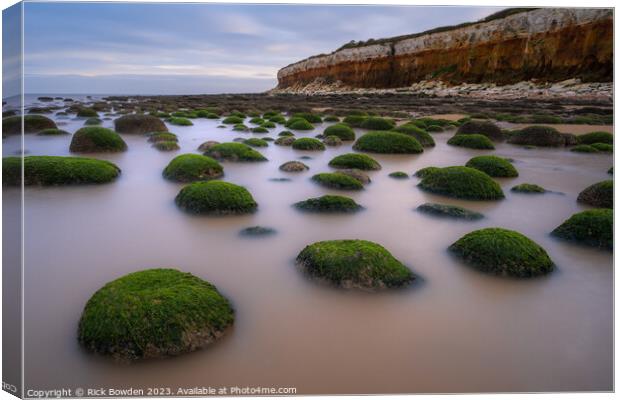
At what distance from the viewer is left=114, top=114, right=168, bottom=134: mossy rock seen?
41.3 ft

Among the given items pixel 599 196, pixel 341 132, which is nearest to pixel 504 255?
pixel 599 196

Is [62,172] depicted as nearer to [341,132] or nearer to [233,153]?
[233,153]

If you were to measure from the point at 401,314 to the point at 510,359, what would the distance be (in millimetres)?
734

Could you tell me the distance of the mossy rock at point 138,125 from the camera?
496 inches

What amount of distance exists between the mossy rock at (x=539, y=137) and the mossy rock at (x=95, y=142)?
10.4m

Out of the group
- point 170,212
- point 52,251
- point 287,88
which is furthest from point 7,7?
point 287,88

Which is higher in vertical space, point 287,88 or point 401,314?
point 287,88

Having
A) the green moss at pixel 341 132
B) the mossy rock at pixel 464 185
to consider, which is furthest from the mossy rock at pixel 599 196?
the green moss at pixel 341 132

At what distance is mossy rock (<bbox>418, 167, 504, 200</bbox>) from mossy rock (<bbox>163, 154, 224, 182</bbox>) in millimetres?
3491

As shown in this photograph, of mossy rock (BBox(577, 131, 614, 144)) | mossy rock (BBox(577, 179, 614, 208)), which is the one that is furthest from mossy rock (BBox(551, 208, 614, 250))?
mossy rock (BBox(577, 131, 614, 144))

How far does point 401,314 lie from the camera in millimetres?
3031

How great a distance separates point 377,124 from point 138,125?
7.84m

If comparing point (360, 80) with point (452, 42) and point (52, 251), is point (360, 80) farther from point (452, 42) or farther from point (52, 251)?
point (52, 251)

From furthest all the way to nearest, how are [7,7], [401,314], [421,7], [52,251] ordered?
1. [52,251]
2. [421,7]
3. [401,314]
4. [7,7]
